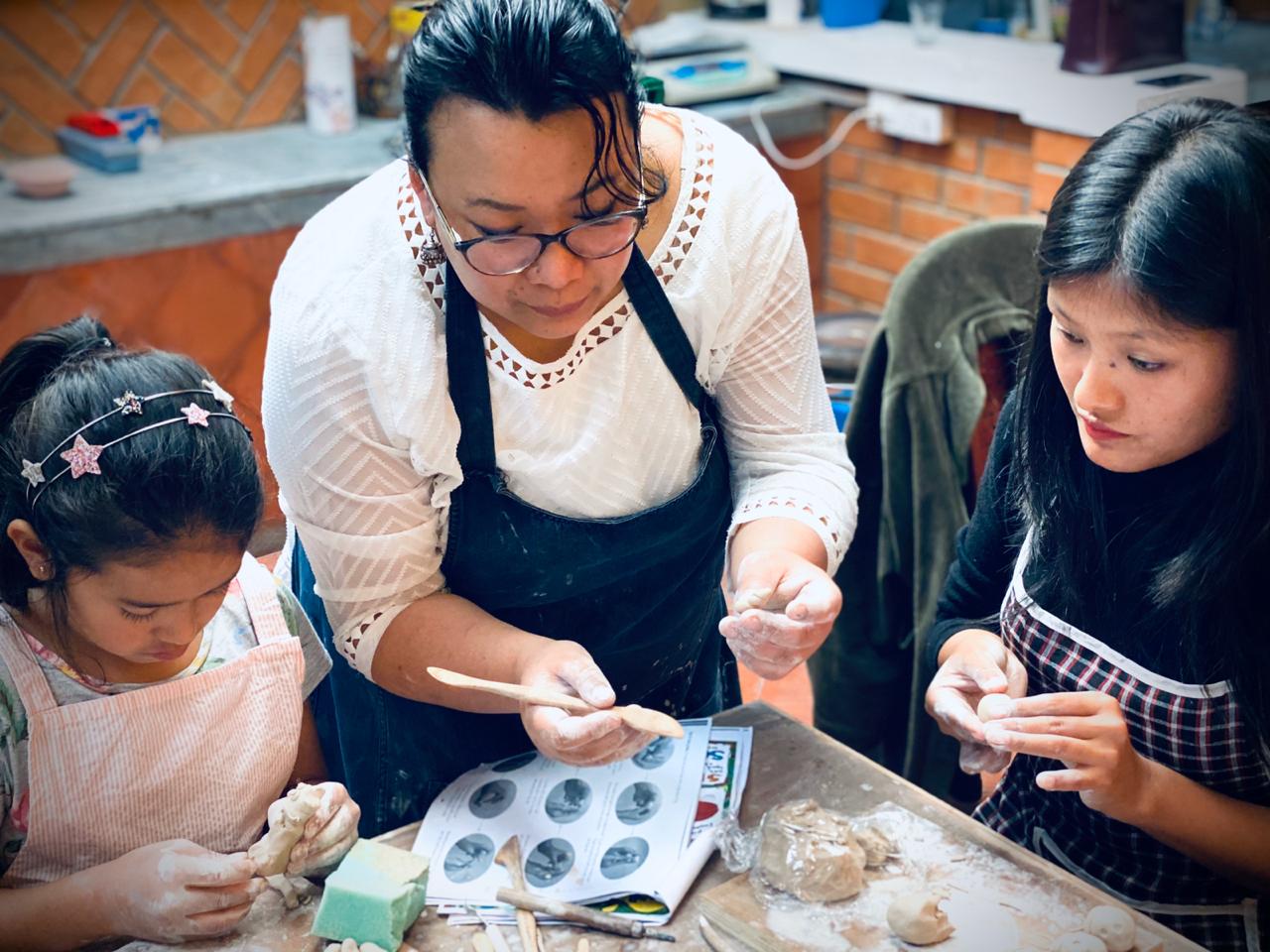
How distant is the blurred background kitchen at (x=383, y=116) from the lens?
323cm

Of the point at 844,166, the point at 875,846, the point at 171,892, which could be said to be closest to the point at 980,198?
the point at 844,166

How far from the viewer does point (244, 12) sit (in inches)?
149

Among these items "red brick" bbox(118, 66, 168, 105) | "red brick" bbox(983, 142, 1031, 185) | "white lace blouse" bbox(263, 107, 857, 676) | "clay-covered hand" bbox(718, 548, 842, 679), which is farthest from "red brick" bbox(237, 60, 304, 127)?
"clay-covered hand" bbox(718, 548, 842, 679)

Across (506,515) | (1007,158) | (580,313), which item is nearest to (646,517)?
(506,515)

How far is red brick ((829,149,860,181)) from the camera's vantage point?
423cm

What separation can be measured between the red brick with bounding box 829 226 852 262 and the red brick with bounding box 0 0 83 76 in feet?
7.58

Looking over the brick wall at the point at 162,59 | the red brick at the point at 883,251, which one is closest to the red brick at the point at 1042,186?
the red brick at the point at 883,251

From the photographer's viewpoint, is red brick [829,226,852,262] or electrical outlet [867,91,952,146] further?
red brick [829,226,852,262]

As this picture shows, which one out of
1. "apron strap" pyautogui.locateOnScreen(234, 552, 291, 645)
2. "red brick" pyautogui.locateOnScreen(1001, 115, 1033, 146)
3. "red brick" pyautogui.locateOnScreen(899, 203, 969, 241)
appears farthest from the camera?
"red brick" pyautogui.locateOnScreen(899, 203, 969, 241)

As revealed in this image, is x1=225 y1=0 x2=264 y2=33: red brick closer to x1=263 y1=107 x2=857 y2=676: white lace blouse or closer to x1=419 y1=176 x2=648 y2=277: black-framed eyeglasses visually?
x1=263 y1=107 x2=857 y2=676: white lace blouse

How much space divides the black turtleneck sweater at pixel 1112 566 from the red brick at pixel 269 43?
2.93 metres

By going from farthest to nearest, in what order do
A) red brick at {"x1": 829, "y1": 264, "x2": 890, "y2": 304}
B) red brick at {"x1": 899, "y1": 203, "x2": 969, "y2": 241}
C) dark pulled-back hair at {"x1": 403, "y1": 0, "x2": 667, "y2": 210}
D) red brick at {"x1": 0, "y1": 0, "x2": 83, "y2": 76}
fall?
red brick at {"x1": 829, "y1": 264, "x2": 890, "y2": 304}, red brick at {"x1": 899, "y1": 203, "x2": 969, "y2": 241}, red brick at {"x1": 0, "y1": 0, "x2": 83, "y2": 76}, dark pulled-back hair at {"x1": 403, "y1": 0, "x2": 667, "y2": 210}

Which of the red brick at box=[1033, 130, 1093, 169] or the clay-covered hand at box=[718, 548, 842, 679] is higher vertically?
the red brick at box=[1033, 130, 1093, 169]

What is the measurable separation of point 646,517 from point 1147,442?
22.0 inches
